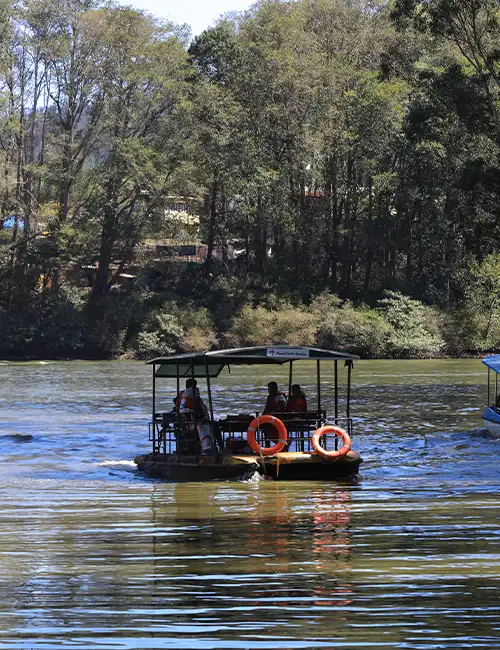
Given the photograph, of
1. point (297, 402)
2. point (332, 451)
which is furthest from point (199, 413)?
point (332, 451)

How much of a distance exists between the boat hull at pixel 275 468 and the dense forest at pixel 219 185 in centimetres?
4720

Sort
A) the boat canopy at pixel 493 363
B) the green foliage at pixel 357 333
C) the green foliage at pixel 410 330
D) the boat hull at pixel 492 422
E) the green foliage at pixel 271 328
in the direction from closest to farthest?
1. the boat hull at pixel 492 422
2. the boat canopy at pixel 493 363
3. the green foliage at pixel 410 330
4. the green foliage at pixel 357 333
5. the green foliage at pixel 271 328

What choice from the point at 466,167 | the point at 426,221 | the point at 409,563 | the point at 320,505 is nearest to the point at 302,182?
the point at 426,221

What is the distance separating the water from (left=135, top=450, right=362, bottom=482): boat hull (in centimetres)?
35

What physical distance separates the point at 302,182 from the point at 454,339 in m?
14.3

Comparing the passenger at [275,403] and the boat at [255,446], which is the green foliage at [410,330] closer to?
the passenger at [275,403]

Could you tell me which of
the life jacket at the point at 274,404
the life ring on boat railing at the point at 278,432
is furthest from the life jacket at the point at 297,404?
the life ring on boat railing at the point at 278,432

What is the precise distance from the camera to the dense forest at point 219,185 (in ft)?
224

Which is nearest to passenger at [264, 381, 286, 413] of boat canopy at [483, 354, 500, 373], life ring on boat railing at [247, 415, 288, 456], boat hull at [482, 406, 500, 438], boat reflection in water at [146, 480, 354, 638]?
life ring on boat railing at [247, 415, 288, 456]

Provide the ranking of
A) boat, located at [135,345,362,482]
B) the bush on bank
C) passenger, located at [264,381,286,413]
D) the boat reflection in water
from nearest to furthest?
the boat reflection in water, boat, located at [135,345,362,482], passenger, located at [264,381,286,413], the bush on bank

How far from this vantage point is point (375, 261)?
7512 centimetres

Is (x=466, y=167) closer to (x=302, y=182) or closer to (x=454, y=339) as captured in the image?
(x=454, y=339)

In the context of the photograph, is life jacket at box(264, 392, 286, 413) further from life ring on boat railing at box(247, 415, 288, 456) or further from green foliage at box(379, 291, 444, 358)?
green foliage at box(379, 291, 444, 358)

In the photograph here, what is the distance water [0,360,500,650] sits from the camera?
9000mm
